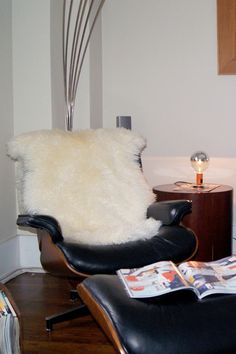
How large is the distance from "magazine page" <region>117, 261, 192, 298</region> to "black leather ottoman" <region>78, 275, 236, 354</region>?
27mm

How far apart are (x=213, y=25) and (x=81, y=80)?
1.01 metres

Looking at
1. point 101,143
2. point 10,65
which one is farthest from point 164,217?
point 10,65

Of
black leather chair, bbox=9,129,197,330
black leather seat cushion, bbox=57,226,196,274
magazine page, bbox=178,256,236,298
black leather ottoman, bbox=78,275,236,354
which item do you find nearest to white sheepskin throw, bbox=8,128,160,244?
black leather chair, bbox=9,129,197,330

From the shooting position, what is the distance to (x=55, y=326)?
2.18 metres

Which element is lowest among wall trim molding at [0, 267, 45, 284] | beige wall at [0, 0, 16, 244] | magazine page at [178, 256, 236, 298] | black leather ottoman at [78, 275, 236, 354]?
wall trim molding at [0, 267, 45, 284]

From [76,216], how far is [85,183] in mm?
198

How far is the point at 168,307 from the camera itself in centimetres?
137

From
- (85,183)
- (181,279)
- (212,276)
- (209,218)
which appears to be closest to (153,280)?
(181,279)

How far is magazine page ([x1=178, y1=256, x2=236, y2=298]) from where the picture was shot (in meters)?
1.47

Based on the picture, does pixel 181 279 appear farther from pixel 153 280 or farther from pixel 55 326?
pixel 55 326

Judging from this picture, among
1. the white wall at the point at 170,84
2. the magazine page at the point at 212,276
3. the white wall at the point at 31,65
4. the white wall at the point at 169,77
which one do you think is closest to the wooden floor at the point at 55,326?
the magazine page at the point at 212,276

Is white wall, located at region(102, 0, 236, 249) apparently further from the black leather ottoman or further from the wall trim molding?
the black leather ottoman

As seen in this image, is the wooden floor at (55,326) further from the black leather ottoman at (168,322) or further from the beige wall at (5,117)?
the black leather ottoman at (168,322)

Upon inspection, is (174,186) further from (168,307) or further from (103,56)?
(168,307)
